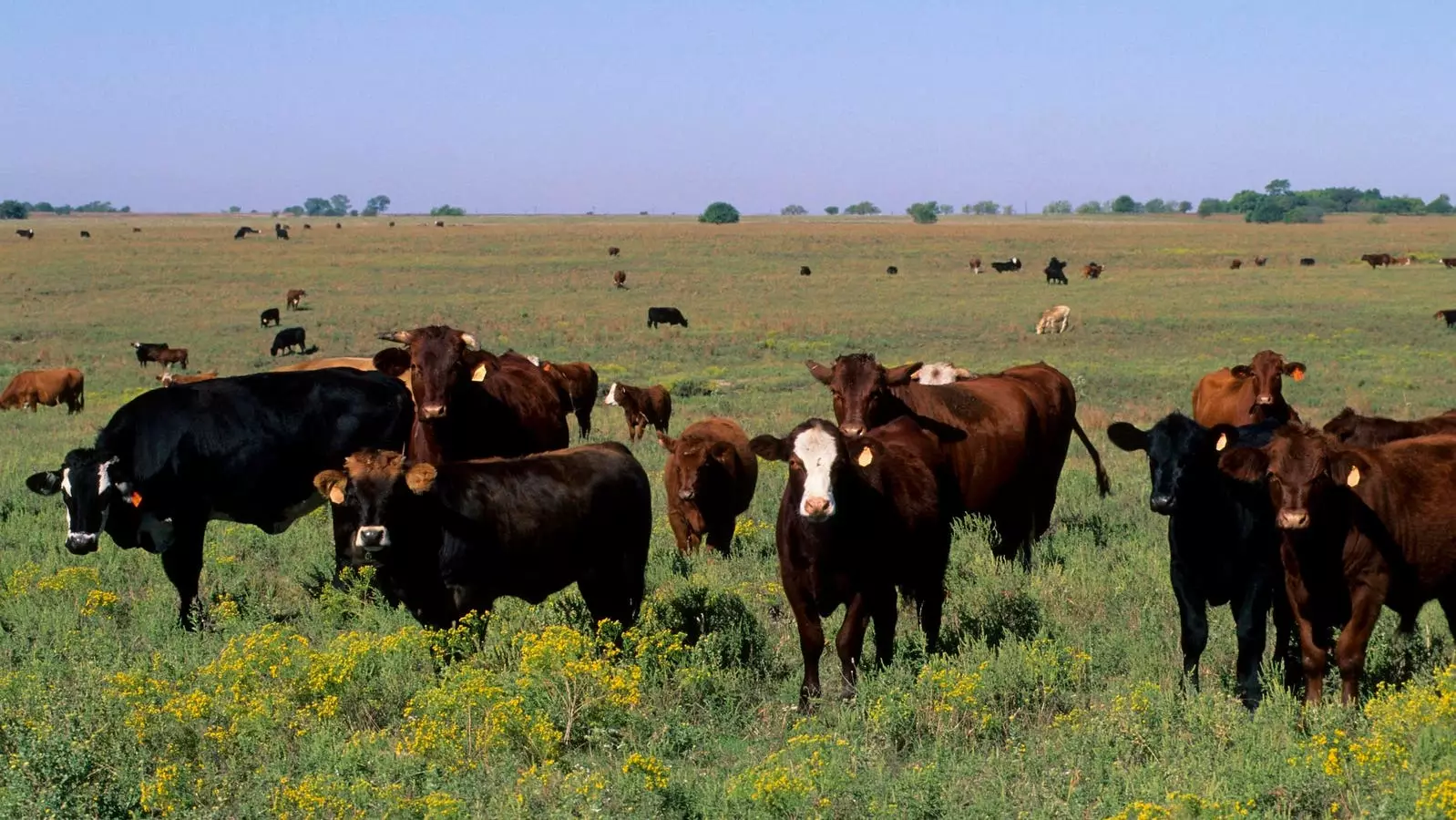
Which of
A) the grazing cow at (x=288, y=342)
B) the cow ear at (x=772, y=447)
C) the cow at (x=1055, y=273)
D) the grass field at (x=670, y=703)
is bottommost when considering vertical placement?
the grazing cow at (x=288, y=342)

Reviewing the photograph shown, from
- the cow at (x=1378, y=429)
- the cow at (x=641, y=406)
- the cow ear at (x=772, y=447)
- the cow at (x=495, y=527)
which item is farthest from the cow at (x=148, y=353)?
A: the cow at (x=1378, y=429)

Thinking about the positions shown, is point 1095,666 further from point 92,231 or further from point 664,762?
point 92,231

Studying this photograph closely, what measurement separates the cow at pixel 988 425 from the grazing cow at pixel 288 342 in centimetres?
2788

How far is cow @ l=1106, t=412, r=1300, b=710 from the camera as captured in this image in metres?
7.24

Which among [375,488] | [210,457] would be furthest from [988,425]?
[210,457]

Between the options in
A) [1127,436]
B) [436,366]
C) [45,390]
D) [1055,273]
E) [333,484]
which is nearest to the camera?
[333,484]

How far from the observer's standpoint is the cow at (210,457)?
929 centimetres

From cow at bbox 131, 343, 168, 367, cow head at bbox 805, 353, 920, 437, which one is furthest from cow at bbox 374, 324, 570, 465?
cow at bbox 131, 343, 168, 367

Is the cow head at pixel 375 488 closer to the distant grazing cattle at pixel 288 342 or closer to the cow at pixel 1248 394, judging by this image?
the cow at pixel 1248 394

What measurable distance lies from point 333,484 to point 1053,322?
3525cm

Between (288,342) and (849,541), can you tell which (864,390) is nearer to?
(849,541)

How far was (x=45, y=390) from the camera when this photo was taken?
25.7 metres

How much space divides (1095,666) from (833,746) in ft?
6.80

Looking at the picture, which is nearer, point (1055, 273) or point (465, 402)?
point (465, 402)
